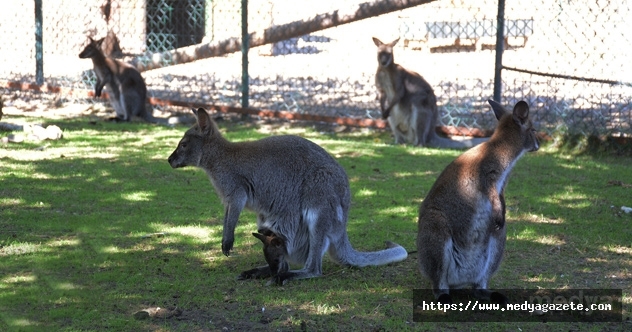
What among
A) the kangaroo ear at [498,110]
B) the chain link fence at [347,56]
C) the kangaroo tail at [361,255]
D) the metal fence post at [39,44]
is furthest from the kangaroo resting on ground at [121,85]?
the kangaroo ear at [498,110]

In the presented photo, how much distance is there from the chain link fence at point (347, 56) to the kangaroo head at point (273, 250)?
5.27 meters

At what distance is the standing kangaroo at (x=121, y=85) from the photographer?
10633 millimetres

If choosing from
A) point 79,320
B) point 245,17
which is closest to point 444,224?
point 79,320

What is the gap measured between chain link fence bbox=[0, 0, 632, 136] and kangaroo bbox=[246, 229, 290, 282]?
5268mm

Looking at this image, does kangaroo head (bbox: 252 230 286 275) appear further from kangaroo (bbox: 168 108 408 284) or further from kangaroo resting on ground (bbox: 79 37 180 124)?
kangaroo resting on ground (bbox: 79 37 180 124)

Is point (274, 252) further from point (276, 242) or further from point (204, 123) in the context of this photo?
point (204, 123)

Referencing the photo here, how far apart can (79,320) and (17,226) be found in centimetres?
182

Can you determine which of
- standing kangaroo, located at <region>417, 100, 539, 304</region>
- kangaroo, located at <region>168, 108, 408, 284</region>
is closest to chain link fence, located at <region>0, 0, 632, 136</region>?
kangaroo, located at <region>168, 108, 408, 284</region>

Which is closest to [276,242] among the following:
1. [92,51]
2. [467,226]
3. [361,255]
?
[361,255]

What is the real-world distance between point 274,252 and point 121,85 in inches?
266

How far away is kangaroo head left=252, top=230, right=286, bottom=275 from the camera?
15.2 ft

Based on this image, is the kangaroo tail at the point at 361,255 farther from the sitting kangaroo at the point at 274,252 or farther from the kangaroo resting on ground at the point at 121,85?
the kangaroo resting on ground at the point at 121,85

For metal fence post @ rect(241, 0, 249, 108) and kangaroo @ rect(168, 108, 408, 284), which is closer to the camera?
kangaroo @ rect(168, 108, 408, 284)

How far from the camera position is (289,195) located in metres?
4.68
